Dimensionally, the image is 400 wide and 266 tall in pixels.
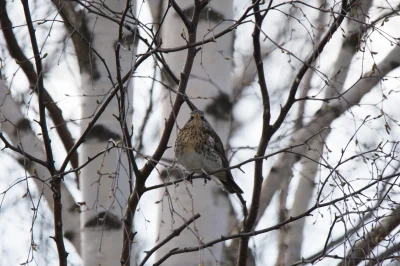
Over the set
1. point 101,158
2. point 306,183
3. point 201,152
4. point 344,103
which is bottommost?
point 101,158

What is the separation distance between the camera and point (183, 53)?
4418 mm

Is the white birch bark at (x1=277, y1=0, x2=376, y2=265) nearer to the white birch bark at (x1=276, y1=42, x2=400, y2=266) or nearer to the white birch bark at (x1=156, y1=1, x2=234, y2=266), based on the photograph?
the white birch bark at (x1=276, y1=42, x2=400, y2=266)

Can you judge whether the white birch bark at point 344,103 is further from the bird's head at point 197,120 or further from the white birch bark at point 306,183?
the bird's head at point 197,120

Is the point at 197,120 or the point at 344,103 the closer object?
the point at 197,120

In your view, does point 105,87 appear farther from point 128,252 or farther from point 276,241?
point 276,241

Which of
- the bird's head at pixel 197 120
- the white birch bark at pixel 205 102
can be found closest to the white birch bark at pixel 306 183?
the bird's head at pixel 197 120

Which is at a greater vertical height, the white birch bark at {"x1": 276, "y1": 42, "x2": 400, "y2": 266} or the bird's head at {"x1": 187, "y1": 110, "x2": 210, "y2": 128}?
the white birch bark at {"x1": 276, "y1": 42, "x2": 400, "y2": 266}

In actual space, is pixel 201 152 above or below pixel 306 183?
below

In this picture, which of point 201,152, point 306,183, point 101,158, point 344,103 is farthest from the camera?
point 306,183

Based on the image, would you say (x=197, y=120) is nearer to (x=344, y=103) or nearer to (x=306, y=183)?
(x=344, y=103)

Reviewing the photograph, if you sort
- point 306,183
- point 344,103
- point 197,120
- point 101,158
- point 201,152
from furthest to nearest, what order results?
point 306,183
point 344,103
point 201,152
point 197,120
point 101,158

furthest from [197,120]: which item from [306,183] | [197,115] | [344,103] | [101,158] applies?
[306,183]

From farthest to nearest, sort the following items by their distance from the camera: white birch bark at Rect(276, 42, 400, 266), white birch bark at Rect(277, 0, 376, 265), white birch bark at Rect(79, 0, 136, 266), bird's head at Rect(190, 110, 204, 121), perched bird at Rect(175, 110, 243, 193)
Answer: white birch bark at Rect(277, 0, 376, 265) < white birch bark at Rect(276, 42, 400, 266) < perched bird at Rect(175, 110, 243, 193) < bird's head at Rect(190, 110, 204, 121) < white birch bark at Rect(79, 0, 136, 266)

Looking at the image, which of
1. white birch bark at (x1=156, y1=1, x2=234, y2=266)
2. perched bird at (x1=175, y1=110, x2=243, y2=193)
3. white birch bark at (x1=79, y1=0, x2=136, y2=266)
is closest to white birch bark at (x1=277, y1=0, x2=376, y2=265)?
perched bird at (x1=175, y1=110, x2=243, y2=193)
